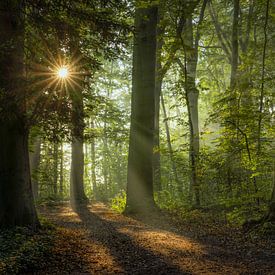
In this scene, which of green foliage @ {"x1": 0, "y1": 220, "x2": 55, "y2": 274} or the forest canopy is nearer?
green foliage @ {"x1": 0, "y1": 220, "x2": 55, "y2": 274}

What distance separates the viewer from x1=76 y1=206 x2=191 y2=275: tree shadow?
4.60m

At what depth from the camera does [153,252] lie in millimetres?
5535

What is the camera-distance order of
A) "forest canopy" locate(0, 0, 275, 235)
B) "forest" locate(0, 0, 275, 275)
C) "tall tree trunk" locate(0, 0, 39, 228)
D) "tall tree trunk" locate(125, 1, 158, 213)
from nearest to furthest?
"forest" locate(0, 0, 275, 275), "tall tree trunk" locate(0, 0, 39, 228), "forest canopy" locate(0, 0, 275, 235), "tall tree trunk" locate(125, 1, 158, 213)

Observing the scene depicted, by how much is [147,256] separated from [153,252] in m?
0.24

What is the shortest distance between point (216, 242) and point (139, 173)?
175 inches

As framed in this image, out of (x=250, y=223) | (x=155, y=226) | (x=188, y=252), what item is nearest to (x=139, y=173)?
(x=155, y=226)

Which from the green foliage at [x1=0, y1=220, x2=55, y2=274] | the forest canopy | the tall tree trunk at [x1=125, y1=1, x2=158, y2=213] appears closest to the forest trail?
the green foliage at [x1=0, y1=220, x2=55, y2=274]

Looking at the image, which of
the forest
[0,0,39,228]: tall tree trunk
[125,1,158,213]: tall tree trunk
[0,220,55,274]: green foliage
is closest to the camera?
[0,220,55,274]: green foliage

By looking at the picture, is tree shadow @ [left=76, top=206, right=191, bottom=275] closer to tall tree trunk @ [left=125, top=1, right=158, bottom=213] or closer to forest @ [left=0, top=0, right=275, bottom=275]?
forest @ [left=0, top=0, right=275, bottom=275]

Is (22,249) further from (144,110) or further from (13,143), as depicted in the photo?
(144,110)

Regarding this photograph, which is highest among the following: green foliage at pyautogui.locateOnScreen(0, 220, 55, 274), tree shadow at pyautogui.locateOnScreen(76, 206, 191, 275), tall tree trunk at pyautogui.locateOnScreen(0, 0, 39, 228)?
tall tree trunk at pyautogui.locateOnScreen(0, 0, 39, 228)

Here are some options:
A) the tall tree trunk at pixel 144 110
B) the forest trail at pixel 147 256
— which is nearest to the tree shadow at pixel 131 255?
the forest trail at pixel 147 256

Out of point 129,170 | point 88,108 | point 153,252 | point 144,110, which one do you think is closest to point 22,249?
point 153,252

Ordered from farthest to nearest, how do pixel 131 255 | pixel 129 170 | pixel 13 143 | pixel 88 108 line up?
pixel 129 170, pixel 88 108, pixel 13 143, pixel 131 255
